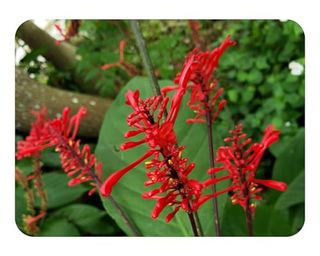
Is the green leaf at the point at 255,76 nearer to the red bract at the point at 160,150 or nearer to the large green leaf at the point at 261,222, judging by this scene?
the large green leaf at the point at 261,222

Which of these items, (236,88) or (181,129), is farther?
(236,88)

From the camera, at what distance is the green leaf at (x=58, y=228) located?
73cm

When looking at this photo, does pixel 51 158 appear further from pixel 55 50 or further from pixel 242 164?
pixel 242 164

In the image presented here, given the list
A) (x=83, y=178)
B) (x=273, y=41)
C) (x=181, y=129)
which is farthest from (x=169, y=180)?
(x=273, y=41)

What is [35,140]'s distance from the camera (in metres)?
0.54

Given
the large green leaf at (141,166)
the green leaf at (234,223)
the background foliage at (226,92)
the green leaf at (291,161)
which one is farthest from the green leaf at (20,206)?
the green leaf at (291,161)

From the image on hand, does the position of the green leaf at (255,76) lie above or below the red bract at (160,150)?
above

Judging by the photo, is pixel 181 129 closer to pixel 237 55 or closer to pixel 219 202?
pixel 219 202

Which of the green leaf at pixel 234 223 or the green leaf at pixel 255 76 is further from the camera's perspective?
the green leaf at pixel 255 76

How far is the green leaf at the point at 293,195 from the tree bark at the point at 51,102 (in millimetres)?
315

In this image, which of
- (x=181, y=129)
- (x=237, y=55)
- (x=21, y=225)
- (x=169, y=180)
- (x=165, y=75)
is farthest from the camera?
(x=237, y=55)

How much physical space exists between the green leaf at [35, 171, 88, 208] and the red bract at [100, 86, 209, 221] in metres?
0.45

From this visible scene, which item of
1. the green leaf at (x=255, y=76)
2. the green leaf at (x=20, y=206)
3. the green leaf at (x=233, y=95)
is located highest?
the green leaf at (x=255, y=76)

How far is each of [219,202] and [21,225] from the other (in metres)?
0.30
